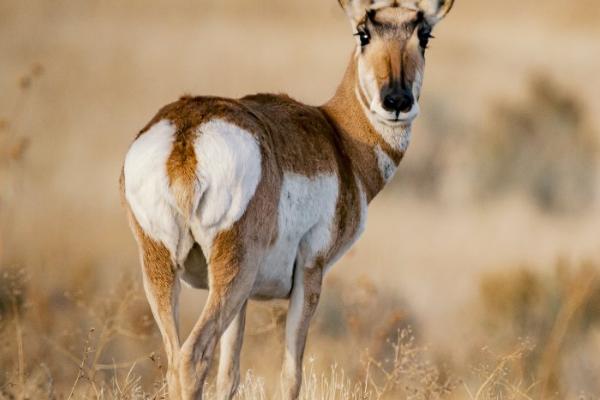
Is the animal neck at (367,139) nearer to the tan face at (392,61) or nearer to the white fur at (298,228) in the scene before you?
the tan face at (392,61)

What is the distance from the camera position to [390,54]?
9.35 metres

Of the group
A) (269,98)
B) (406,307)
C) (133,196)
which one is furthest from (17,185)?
(133,196)

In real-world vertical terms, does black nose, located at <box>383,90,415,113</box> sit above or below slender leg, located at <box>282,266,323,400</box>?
above

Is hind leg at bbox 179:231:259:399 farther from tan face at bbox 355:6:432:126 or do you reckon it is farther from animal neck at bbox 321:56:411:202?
animal neck at bbox 321:56:411:202

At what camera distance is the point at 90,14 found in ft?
89.7

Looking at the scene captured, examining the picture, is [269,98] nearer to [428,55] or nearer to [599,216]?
[599,216]

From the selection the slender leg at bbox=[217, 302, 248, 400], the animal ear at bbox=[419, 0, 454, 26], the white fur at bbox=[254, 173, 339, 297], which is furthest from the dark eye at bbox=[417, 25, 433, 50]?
the slender leg at bbox=[217, 302, 248, 400]

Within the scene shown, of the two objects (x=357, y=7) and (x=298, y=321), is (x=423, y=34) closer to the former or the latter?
(x=357, y=7)

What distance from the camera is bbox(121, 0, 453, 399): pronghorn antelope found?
7.55 m

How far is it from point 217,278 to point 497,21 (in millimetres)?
20980

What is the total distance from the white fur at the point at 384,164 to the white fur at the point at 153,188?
2.33 metres

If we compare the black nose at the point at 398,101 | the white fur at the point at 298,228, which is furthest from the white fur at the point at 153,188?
the black nose at the point at 398,101

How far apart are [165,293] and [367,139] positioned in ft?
7.88

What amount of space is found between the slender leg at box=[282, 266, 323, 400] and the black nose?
1.17m
